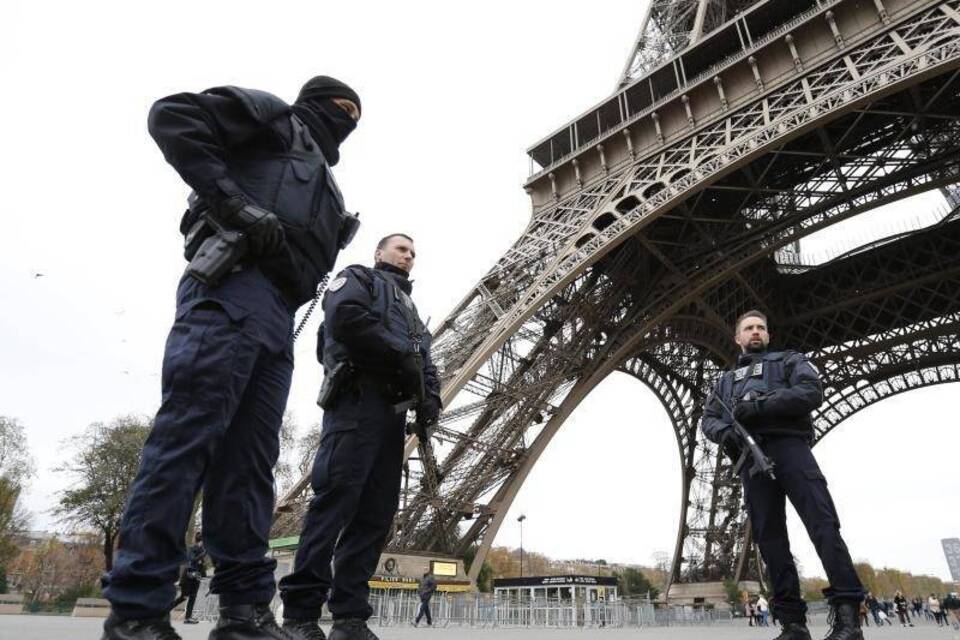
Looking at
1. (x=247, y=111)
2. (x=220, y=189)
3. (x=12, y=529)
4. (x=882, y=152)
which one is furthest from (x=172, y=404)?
(x=12, y=529)

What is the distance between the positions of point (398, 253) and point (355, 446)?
1169mm

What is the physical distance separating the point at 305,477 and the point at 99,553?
34.0 m

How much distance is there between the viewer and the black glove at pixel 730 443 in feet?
11.0

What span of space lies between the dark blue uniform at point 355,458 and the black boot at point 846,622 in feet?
7.16

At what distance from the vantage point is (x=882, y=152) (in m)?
13.9

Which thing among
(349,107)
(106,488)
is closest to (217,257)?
(349,107)

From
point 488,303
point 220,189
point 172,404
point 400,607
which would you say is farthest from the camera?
point 488,303

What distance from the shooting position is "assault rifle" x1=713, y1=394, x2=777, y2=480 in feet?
9.96

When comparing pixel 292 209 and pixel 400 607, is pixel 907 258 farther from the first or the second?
pixel 292 209

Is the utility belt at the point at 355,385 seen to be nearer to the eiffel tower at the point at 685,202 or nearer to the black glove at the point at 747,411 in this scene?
the black glove at the point at 747,411

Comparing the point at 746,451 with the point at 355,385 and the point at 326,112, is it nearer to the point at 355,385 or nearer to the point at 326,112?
the point at 355,385

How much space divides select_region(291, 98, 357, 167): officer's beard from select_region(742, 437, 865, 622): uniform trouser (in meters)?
2.73

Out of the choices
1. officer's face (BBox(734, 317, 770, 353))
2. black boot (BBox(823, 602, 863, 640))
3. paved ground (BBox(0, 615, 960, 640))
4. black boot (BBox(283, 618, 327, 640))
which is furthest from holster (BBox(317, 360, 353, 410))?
black boot (BBox(823, 602, 863, 640))

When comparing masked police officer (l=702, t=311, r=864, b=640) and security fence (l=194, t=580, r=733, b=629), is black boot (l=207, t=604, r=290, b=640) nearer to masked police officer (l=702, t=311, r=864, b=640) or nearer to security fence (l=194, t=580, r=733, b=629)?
masked police officer (l=702, t=311, r=864, b=640)
